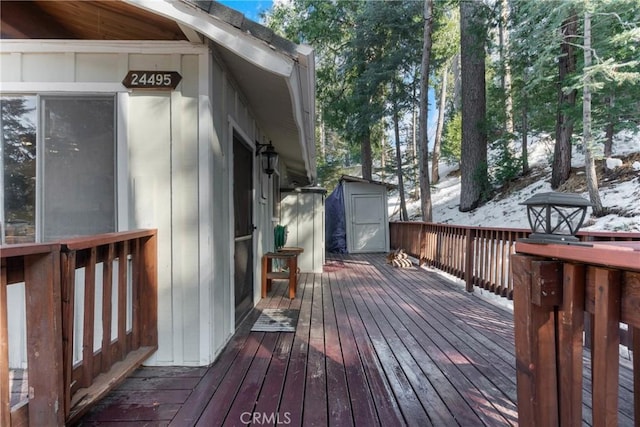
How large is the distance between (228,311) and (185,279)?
626 millimetres

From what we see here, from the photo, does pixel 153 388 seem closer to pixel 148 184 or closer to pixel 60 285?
pixel 60 285

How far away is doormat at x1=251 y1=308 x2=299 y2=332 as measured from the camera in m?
2.95

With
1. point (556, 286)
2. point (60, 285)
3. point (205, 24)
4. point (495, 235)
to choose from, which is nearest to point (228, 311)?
point (60, 285)

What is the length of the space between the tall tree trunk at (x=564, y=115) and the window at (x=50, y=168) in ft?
28.9

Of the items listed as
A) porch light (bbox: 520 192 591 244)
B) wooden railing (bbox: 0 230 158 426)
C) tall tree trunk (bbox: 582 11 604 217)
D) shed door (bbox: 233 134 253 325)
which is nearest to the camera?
porch light (bbox: 520 192 591 244)

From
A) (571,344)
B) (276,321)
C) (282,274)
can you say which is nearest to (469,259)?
(282,274)

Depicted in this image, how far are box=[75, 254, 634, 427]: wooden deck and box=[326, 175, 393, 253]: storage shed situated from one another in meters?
5.87

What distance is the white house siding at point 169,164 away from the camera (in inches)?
87.5

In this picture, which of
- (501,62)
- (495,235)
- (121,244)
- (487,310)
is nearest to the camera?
(121,244)

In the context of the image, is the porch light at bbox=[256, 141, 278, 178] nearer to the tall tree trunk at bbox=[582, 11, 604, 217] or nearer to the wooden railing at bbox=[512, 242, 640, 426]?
the wooden railing at bbox=[512, 242, 640, 426]

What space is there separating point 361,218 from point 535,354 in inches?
325

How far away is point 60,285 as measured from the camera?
55.1 inches

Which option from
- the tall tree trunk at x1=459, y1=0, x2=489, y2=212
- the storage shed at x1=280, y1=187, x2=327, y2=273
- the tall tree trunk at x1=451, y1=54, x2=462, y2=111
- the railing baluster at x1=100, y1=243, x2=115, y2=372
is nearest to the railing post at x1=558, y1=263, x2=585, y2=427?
the railing baluster at x1=100, y1=243, x2=115, y2=372

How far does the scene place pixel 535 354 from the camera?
1091 millimetres
